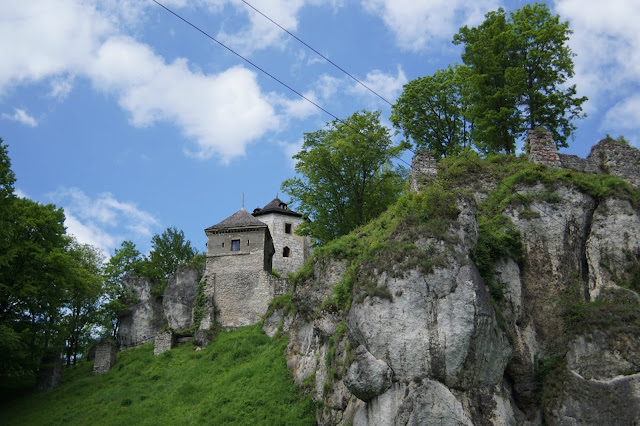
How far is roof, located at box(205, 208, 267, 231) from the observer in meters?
41.8

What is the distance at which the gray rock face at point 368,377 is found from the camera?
1873cm

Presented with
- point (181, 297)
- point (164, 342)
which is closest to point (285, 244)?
point (181, 297)

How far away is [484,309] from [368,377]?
4.33 meters

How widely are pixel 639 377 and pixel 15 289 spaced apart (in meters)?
27.5

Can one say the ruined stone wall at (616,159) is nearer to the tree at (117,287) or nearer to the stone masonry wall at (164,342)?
the stone masonry wall at (164,342)

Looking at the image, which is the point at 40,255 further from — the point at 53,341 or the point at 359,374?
the point at 359,374

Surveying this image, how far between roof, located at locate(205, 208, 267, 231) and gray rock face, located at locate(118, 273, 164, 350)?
684 centimetres

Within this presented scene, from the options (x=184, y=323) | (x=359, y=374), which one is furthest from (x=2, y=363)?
(x=359, y=374)

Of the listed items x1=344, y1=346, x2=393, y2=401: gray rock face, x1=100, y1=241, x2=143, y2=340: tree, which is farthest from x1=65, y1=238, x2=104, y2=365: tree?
x1=344, y1=346, x2=393, y2=401: gray rock face

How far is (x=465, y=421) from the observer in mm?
18031

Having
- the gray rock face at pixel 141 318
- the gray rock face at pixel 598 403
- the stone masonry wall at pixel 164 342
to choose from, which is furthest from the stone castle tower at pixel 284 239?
the gray rock face at pixel 598 403

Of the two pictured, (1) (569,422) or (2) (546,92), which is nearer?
(1) (569,422)

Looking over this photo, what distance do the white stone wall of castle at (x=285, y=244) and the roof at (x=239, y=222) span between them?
7.38m

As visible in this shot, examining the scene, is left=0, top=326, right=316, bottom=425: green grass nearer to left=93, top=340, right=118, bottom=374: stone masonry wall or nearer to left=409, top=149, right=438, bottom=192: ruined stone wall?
left=93, top=340, right=118, bottom=374: stone masonry wall
